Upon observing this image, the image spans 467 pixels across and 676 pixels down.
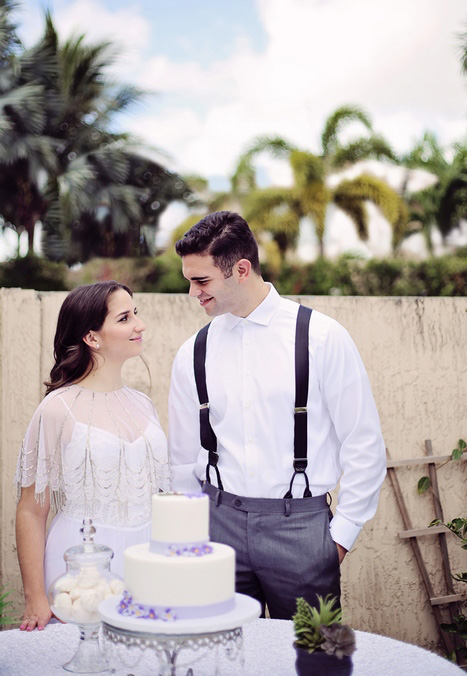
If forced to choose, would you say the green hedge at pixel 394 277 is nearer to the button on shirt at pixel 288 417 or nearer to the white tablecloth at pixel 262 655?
the button on shirt at pixel 288 417

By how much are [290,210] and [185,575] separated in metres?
25.0

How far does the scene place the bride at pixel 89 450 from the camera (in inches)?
117

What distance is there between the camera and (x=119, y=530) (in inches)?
120

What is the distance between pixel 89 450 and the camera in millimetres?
3074

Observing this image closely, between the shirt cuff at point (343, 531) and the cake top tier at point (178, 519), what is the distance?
3.88 ft

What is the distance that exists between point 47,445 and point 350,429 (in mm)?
1079

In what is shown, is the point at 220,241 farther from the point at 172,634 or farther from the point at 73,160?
the point at 73,160

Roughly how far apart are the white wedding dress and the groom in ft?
0.88

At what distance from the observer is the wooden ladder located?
4.67 m

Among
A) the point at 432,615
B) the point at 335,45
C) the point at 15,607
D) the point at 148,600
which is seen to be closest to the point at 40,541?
the point at 148,600

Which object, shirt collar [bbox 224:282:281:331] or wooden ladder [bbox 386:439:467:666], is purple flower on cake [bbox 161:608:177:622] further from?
wooden ladder [bbox 386:439:467:666]

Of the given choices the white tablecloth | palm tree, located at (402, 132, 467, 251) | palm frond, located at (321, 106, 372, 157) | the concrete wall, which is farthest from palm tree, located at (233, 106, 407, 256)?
the white tablecloth

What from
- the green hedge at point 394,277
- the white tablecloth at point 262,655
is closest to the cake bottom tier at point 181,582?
the white tablecloth at point 262,655

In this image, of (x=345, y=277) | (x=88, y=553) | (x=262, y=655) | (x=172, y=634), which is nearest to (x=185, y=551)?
(x=172, y=634)
